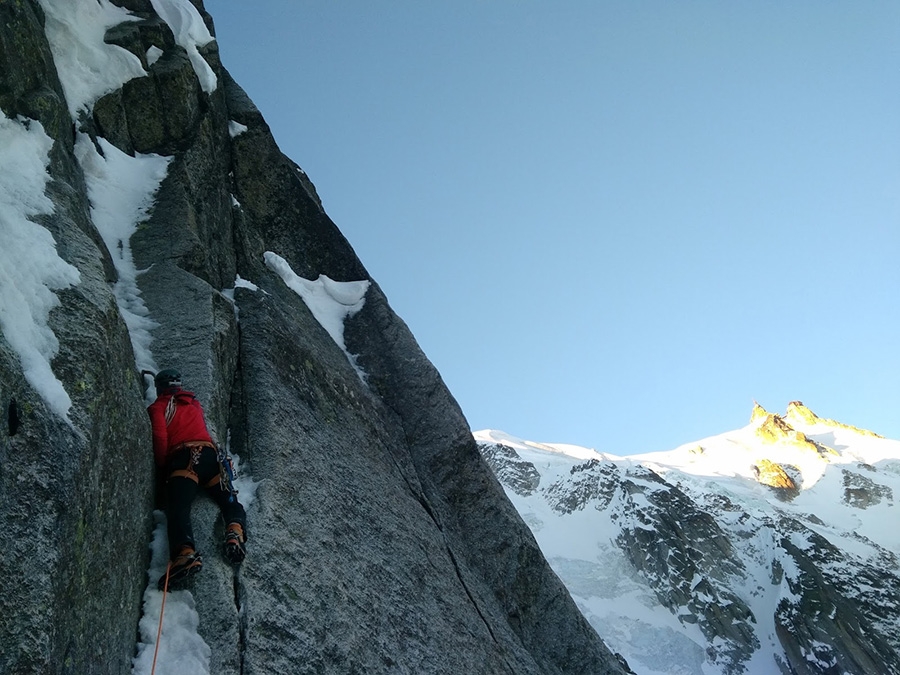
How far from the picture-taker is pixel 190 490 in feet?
19.9

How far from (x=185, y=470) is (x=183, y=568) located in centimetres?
100

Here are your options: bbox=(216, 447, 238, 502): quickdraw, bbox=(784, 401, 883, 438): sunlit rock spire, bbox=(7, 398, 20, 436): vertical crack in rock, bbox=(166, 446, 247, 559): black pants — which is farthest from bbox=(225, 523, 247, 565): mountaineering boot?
bbox=(784, 401, 883, 438): sunlit rock spire

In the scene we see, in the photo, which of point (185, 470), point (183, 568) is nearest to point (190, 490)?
point (185, 470)

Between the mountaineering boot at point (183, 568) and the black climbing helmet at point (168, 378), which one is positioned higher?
the black climbing helmet at point (168, 378)

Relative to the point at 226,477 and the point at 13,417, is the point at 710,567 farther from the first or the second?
the point at 13,417

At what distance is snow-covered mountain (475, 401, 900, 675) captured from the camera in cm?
5206

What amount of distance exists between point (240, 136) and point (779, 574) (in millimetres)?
63802

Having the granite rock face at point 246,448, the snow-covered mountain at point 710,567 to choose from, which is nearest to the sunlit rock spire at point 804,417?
the snow-covered mountain at point 710,567

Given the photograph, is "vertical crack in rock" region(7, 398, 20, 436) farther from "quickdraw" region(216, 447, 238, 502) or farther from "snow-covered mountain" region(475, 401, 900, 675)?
"snow-covered mountain" region(475, 401, 900, 675)

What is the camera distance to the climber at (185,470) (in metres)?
5.68

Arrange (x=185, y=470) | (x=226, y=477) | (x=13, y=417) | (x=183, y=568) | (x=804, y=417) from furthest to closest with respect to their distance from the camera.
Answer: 1. (x=804, y=417)
2. (x=226, y=477)
3. (x=185, y=470)
4. (x=183, y=568)
5. (x=13, y=417)

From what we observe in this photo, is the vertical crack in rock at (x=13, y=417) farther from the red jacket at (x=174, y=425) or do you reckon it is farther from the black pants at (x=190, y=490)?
the red jacket at (x=174, y=425)

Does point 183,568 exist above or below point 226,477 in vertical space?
below

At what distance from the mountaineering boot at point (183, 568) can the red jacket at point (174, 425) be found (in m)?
1.13
